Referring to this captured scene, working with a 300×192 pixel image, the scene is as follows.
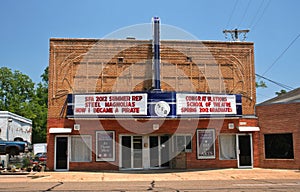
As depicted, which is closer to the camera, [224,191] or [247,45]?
[224,191]

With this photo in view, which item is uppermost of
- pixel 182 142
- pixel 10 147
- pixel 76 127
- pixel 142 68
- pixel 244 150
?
pixel 142 68

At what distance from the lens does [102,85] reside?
26.6 m

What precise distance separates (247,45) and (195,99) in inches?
256

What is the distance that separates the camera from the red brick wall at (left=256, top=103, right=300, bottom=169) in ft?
81.9

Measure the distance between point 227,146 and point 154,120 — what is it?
5.26 meters

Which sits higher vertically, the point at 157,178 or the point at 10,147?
the point at 10,147

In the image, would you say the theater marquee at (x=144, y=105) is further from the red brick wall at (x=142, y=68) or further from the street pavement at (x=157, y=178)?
the street pavement at (x=157, y=178)

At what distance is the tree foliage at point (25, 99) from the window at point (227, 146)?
43177 millimetres

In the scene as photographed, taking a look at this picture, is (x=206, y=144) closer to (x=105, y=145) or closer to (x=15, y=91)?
(x=105, y=145)

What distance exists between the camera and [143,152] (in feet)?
86.1

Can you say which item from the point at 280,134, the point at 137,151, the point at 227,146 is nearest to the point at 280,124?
the point at 280,134

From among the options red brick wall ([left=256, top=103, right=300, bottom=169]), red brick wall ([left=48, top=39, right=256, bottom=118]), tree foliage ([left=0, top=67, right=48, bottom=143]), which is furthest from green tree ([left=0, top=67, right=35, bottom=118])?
red brick wall ([left=256, top=103, right=300, bottom=169])

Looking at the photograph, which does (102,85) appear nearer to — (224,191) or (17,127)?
(17,127)

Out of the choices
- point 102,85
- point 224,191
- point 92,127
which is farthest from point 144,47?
point 224,191
